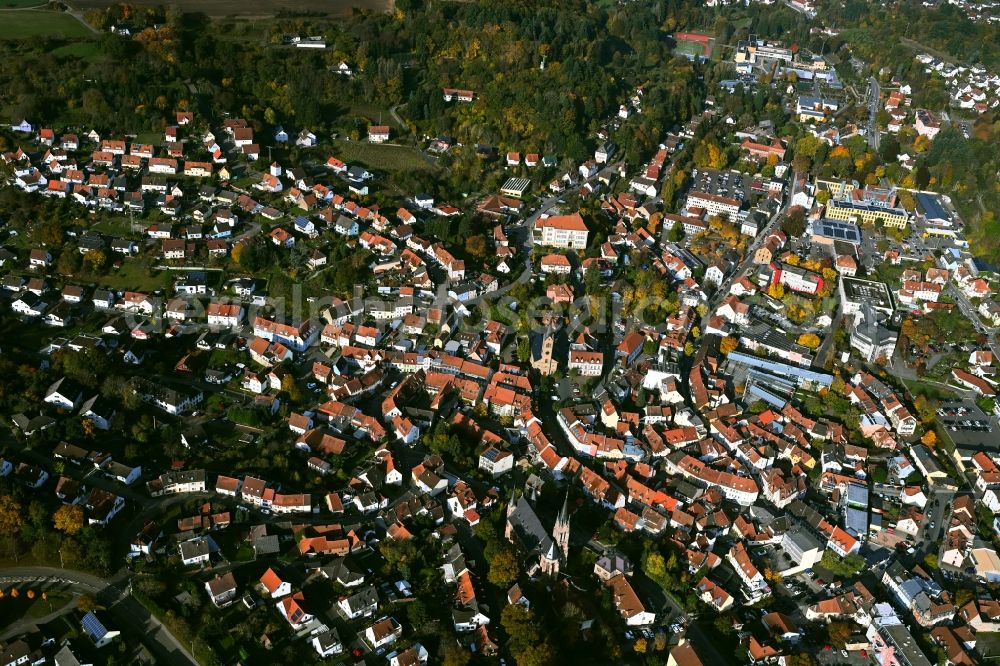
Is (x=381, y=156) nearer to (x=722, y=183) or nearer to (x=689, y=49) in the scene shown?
(x=722, y=183)

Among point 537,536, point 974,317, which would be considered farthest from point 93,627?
point 974,317

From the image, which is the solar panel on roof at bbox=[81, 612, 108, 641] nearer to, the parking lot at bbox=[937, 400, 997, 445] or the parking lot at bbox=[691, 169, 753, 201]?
the parking lot at bbox=[937, 400, 997, 445]

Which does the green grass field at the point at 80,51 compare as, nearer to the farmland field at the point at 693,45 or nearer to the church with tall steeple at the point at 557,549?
the farmland field at the point at 693,45

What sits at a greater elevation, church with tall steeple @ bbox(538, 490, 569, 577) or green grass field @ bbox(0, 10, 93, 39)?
green grass field @ bbox(0, 10, 93, 39)

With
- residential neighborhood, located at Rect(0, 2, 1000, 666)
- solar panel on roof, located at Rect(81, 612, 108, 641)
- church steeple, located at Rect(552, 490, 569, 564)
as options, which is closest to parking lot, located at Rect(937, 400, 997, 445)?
residential neighborhood, located at Rect(0, 2, 1000, 666)

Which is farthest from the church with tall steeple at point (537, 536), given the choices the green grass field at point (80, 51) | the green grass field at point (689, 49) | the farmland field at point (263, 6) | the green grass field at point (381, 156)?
the green grass field at point (689, 49)

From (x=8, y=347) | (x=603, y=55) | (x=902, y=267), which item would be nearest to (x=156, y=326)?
(x=8, y=347)

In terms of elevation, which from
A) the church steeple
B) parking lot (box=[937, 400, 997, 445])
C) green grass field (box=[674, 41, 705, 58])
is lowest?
parking lot (box=[937, 400, 997, 445])
